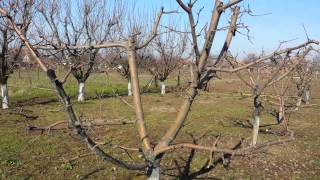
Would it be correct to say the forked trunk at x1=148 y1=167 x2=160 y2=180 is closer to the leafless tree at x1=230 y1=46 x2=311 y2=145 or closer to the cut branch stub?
the cut branch stub

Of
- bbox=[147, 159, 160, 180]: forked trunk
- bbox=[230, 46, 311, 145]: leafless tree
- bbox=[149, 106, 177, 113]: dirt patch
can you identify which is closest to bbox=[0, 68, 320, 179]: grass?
bbox=[230, 46, 311, 145]: leafless tree

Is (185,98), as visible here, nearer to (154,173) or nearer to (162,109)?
(154,173)

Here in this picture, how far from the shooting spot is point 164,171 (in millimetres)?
8680

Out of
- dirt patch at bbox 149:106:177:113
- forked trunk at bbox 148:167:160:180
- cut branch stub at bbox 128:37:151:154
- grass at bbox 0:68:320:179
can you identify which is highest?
cut branch stub at bbox 128:37:151:154

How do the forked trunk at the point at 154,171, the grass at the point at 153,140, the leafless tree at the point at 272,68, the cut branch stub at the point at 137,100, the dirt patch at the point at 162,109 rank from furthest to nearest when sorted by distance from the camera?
the dirt patch at the point at 162,109
the grass at the point at 153,140
the leafless tree at the point at 272,68
the forked trunk at the point at 154,171
the cut branch stub at the point at 137,100

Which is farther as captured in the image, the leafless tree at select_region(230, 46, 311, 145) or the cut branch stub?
the leafless tree at select_region(230, 46, 311, 145)

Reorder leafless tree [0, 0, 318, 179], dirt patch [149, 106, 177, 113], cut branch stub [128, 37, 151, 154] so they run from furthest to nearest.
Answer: dirt patch [149, 106, 177, 113] → cut branch stub [128, 37, 151, 154] → leafless tree [0, 0, 318, 179]

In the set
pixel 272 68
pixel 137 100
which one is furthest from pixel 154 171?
pixel 272 68

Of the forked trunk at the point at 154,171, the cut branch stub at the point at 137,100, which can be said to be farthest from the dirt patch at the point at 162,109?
the cut branch stub at the point at 137,100

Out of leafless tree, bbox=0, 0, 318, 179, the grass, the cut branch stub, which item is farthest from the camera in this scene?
the grass

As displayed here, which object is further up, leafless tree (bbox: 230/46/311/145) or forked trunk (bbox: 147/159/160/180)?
leafless tree (bbox: 230/46/311/145)

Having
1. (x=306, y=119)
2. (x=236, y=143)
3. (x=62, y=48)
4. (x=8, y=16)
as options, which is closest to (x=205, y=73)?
(x=62, y=48)

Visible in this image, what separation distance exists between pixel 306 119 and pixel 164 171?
408 inches

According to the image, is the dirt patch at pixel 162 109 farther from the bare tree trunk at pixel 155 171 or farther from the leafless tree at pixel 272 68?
the bare tree trunk at pixel 155 171
